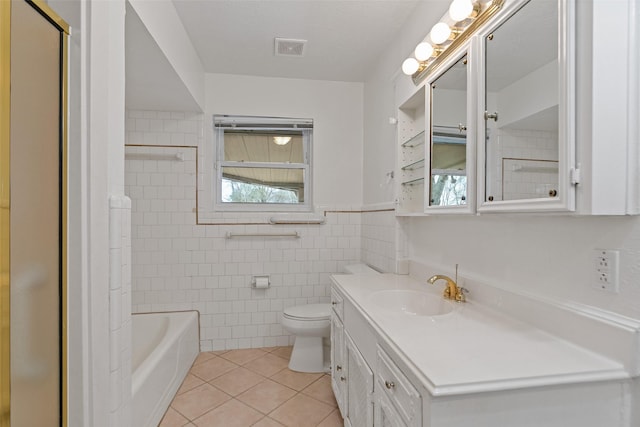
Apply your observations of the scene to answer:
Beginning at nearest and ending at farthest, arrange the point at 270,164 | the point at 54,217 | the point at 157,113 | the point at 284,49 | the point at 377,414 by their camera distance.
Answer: the point at 54,217
the point at 377,414
the point at 284,49
the point at 157,113
the point at 270,164

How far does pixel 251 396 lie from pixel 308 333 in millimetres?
543

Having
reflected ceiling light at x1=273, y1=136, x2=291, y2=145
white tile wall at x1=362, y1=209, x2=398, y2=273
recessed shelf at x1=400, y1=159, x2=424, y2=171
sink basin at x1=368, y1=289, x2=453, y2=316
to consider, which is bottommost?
sink basin at x1=368, y1=289, x2=453, y2=316

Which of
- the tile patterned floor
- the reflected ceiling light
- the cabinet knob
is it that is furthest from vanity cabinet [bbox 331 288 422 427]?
the reflected ceiling light

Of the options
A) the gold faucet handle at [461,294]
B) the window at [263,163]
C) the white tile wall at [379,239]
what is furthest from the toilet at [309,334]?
the window at [263,163]

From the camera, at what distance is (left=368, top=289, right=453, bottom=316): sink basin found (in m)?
1.53

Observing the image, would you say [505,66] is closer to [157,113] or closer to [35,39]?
[35,39]

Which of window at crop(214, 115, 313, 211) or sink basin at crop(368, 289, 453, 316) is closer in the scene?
sink basin at crop(368, 289, 453, 316)

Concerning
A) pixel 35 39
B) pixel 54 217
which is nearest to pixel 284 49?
pixel 35 39

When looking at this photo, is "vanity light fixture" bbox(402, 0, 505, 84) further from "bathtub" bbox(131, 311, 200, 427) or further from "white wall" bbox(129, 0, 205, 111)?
"bathtub" bbox(131, 311, 200, 427)

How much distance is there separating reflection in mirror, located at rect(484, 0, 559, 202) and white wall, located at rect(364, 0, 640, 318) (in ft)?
0.58

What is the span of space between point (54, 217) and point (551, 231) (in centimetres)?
165

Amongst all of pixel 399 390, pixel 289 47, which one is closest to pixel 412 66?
pixel 289 47

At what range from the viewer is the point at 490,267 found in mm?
1389

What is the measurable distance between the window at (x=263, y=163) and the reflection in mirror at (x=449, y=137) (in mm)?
1549
